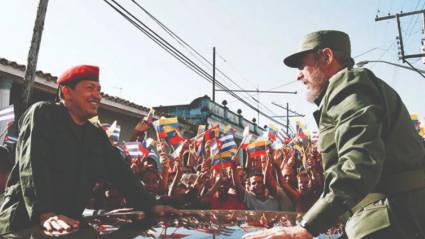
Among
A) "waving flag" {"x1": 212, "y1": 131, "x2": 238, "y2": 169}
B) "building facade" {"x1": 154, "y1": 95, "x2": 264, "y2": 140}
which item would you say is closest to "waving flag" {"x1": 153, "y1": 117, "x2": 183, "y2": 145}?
"waving flag" {"x1": 212, "y1": 131, "x2": 238, "y2": 169}

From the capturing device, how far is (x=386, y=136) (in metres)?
1.62

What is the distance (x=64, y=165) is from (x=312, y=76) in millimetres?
1465

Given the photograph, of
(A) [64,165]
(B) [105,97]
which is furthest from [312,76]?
(B) [105,97]

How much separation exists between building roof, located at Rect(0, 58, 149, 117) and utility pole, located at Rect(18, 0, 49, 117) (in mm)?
1108

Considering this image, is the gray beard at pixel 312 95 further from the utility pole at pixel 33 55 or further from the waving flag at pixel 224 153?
the utility pole at pixel 33 55

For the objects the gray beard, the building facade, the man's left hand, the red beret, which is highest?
the building facade

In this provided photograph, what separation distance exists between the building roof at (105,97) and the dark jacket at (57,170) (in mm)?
6251

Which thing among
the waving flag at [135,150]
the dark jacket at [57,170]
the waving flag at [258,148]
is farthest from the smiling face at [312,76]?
the waving flag at [258,148]

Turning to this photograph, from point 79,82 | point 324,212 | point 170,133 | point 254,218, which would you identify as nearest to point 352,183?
point 324,212

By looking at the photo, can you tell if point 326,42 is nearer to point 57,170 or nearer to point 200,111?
point 57,170

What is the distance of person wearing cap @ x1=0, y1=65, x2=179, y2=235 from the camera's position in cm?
188

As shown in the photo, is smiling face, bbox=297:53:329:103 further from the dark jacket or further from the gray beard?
the dark jacket

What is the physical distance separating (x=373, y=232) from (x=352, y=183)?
0.30 m

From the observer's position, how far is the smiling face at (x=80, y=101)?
2.44 metres
